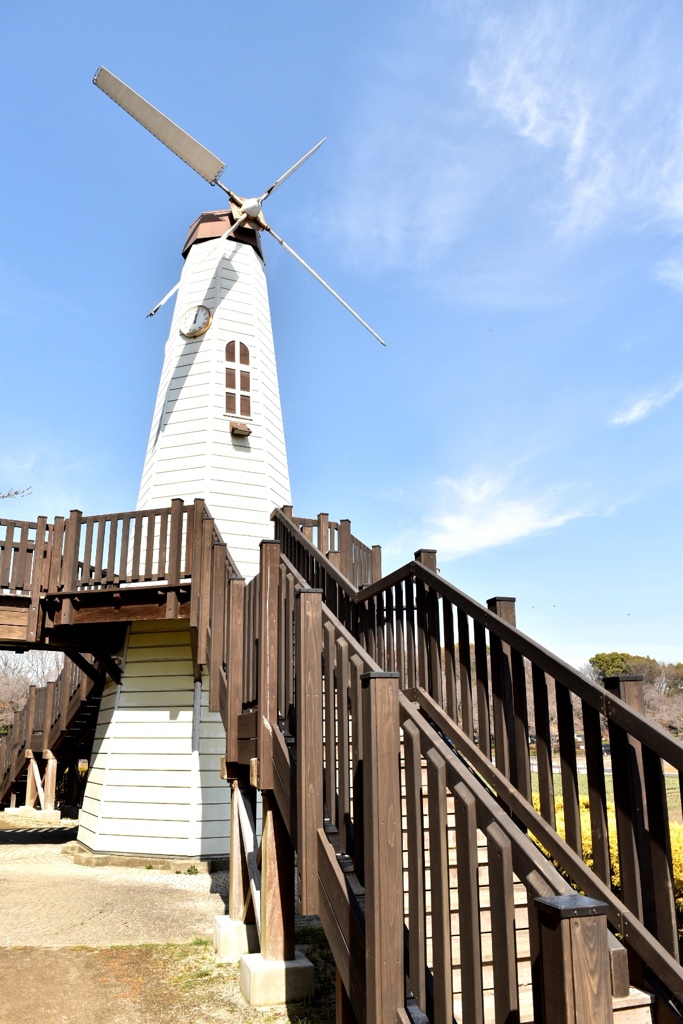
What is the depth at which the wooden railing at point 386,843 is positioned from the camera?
5.99 feet

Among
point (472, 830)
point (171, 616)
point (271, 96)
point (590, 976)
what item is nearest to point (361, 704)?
point (472, 830)

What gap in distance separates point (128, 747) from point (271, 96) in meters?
12.2

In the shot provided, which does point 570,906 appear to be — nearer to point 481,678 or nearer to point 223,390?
point 481,678

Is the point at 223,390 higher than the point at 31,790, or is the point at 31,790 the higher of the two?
the point at 223,390

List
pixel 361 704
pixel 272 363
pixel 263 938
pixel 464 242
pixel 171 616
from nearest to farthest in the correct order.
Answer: pixel 361 704, pixel 263 938, pixel 171 616, pixel 464 242, pixel 272 363

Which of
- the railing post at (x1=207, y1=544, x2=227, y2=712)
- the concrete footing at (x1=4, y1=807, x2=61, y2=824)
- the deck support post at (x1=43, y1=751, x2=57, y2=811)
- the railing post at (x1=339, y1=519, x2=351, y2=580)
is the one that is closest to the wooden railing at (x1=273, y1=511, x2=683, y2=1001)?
the railing post at (x1=207, y1=544, x2=227, y2=712)

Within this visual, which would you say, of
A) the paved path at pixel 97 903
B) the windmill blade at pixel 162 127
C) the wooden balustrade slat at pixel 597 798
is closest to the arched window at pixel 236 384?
the windmill blade at pixel 162 127

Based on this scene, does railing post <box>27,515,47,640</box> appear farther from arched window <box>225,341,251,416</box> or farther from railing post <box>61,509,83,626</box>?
arched window <box>225,341,251,416</box>

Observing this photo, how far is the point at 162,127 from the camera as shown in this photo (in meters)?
15.1

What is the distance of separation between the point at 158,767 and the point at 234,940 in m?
4.80

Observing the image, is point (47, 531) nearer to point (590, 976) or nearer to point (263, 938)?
point (263, 938)

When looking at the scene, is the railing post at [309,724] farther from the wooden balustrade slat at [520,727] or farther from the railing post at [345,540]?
the railing post at [345,540]

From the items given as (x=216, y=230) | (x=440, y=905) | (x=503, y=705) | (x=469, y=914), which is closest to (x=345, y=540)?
(x=503, y=705)

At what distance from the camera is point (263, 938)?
495 centimetres
